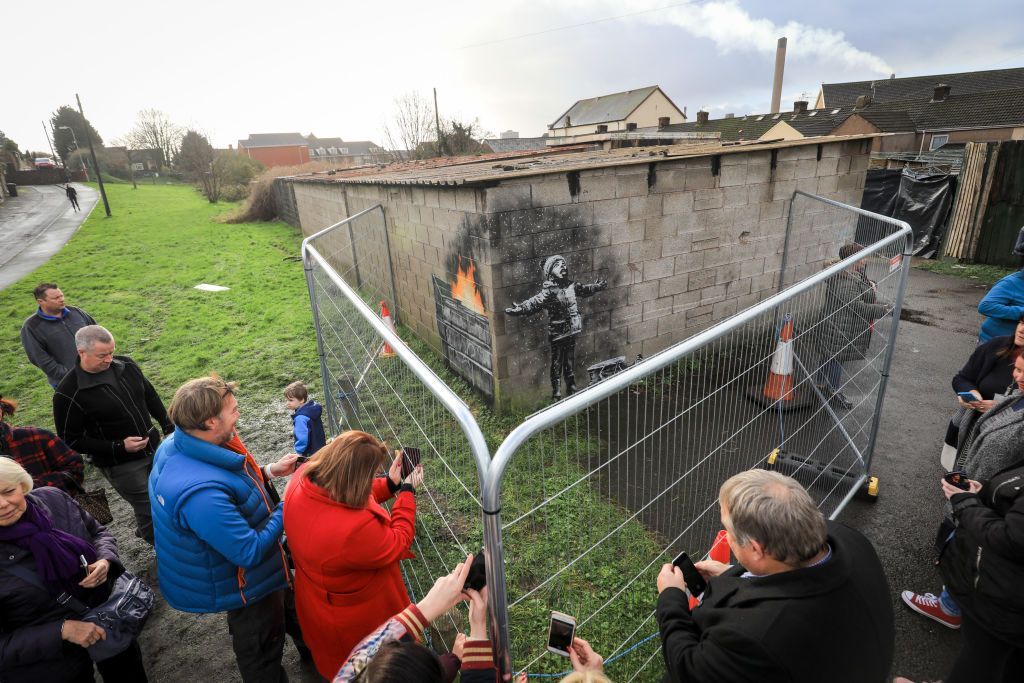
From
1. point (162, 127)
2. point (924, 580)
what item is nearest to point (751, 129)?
point (924, 580)

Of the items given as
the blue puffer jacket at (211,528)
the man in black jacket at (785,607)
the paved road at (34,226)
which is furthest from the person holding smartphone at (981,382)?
the paved road at (34,226)

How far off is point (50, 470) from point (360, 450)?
252 cm

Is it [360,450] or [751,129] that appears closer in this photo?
[360,450]

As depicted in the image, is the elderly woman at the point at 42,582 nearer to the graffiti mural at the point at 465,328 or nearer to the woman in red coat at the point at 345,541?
the woman in red coat at the point at 345,541

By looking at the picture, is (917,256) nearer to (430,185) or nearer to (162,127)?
(430,185)

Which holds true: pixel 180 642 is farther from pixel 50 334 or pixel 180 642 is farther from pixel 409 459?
pixel 50 334

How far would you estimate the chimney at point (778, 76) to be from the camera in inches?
1858

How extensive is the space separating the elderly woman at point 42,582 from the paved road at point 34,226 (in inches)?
533

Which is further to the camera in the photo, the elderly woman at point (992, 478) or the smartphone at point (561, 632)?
the elderly woman at point (992, 478)

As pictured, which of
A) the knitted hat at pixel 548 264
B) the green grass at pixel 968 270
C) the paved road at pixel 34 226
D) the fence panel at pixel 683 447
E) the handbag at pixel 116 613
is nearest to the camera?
the fence panel at pixel 683 447

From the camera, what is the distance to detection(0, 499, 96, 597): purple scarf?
6.59 ft

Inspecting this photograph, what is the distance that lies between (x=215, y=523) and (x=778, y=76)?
194 feet

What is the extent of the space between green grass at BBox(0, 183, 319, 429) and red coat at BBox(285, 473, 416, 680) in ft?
15.2

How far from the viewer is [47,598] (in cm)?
207
